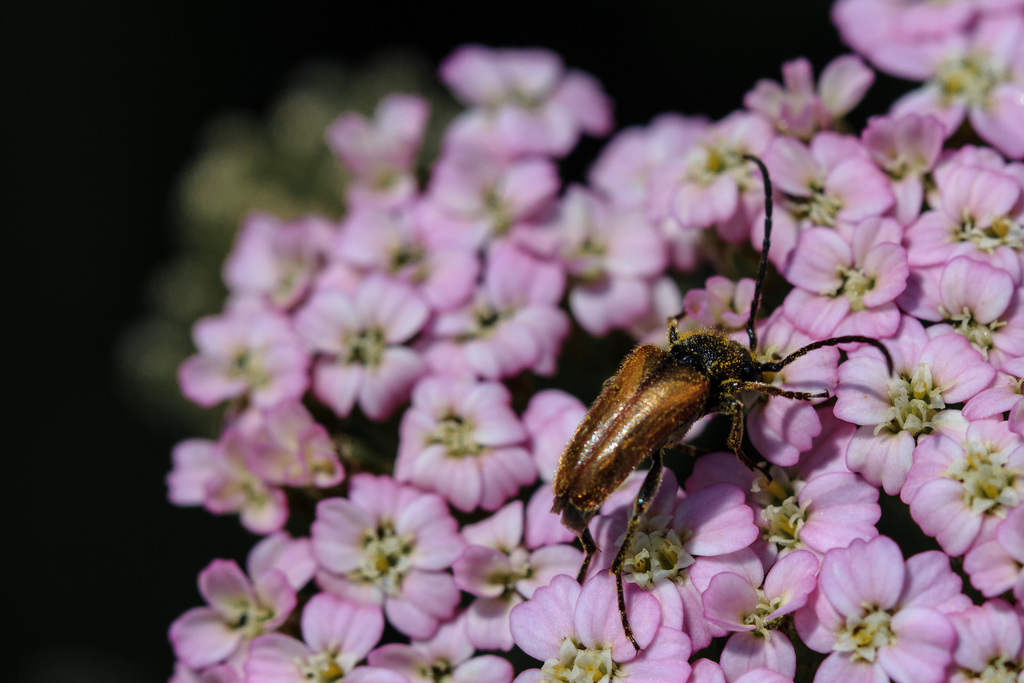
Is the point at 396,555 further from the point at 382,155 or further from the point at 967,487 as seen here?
the point at 382,155

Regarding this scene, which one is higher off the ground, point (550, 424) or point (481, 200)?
point (481, 200)

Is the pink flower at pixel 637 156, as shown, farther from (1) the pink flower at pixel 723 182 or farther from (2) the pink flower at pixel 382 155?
(2) the pink flower at pixel 382 155

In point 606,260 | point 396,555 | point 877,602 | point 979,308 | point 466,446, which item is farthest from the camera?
point 606,260

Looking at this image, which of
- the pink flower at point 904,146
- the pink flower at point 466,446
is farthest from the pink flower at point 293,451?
the pink flower at point 904,146

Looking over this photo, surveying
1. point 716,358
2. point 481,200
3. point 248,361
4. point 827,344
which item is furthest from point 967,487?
point 248,361

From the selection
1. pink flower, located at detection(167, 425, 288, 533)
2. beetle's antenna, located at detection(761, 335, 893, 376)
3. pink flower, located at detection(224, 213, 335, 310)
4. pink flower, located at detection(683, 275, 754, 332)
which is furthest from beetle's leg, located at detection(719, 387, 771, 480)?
pink flower, located at detection(224, 213, 335, 310)

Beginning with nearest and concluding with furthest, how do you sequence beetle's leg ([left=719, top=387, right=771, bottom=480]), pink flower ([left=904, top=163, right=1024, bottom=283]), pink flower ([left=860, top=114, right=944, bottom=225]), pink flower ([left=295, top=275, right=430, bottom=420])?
beetle's leg ([left=719, top=387, right=771, bottom=480]) < pink flower ([left=904, top=163, right=1024, bottom=283]) < pink flower ([left=860, top=114, right=944, bottom=225]) < pink flower ([left=295, top=275, right=430, bottom=420])

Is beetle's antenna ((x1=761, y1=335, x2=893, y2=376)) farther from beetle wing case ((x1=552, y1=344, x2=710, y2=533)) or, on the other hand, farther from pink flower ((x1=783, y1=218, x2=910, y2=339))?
beetle wing case ((x1=552, y1=344, x2=710, y2=533))
